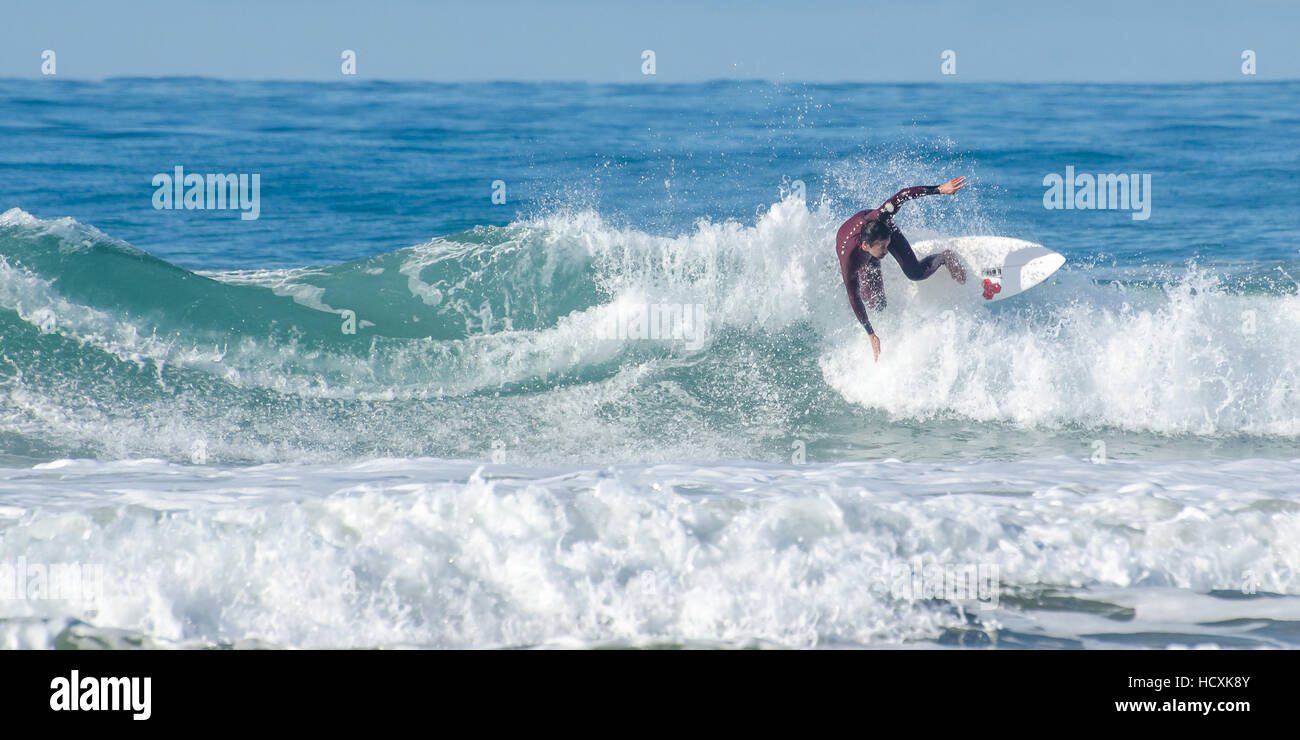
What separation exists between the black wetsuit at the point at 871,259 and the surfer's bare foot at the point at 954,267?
64 mm

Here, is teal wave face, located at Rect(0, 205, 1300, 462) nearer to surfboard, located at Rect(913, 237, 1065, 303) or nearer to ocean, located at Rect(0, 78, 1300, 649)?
ocean, located at Rect(0, 78, 1300, 649)

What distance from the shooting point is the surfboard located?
388 inches

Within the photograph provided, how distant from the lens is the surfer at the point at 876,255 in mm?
9156

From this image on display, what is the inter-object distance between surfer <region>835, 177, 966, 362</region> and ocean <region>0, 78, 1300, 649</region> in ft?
0.82

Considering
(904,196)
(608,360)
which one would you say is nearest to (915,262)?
(904,196)

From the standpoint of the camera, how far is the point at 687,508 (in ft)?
18.6

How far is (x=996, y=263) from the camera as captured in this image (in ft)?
32.9

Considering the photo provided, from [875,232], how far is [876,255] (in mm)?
242

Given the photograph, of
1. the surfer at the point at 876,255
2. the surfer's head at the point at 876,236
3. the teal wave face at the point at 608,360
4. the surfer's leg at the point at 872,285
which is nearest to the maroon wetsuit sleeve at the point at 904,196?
the surfer at the point at 876,255

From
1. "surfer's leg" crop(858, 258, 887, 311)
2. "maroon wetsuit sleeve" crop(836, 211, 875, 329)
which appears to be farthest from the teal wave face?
"maroon wetsuit sleeve" crop(836, 211, 875, 329)

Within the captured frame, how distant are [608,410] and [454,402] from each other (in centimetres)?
132
